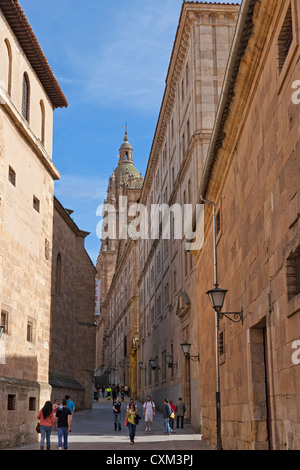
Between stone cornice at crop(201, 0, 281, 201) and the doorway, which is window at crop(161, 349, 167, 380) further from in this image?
the doorway

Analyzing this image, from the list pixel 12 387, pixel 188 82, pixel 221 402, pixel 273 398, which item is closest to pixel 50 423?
pixel 12 387

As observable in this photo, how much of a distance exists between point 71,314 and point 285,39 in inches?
1269

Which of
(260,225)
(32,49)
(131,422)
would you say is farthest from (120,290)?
(260,225)

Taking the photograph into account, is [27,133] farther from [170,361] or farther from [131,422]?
[170,361]

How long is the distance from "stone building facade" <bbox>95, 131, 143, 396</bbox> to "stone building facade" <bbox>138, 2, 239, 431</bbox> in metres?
20.6

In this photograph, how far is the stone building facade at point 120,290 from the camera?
63.9 metres

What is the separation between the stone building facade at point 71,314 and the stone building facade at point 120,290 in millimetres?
18013

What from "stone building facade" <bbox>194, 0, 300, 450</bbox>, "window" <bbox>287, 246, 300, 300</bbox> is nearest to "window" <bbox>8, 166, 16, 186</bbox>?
"stone building facade" <bbox>194, 0, 300, 450</bbox>

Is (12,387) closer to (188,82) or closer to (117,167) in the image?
(188,82)

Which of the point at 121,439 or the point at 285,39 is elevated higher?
the point at 285,39

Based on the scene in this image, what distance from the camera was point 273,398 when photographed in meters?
9.12

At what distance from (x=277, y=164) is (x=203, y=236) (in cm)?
1047

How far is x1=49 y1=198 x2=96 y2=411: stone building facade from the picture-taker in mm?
35250

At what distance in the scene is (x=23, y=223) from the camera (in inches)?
804
